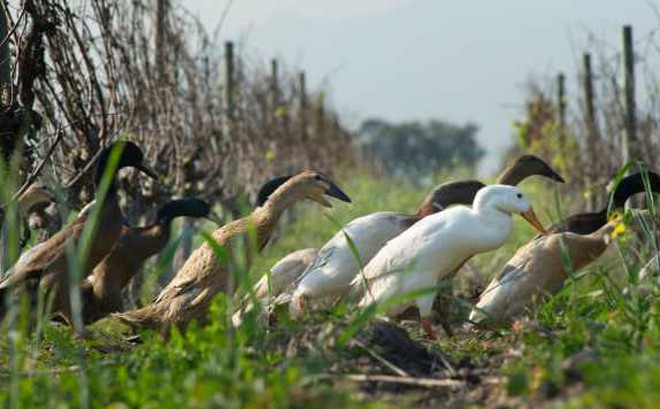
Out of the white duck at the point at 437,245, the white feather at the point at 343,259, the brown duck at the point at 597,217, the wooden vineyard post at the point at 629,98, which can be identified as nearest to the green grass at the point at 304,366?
the white duck at the point at 437,245

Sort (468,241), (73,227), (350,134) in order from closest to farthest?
(468,241)
(73,227)
(350,134)

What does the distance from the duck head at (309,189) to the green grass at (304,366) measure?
225 centimetres

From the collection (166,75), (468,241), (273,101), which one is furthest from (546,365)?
(273,101)

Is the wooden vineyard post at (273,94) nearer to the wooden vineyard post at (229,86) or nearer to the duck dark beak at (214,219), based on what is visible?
the wooden vineyard post at (229,86)

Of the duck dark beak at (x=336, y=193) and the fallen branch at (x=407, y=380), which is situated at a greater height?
the duck dark beak at (x=336, y=193)

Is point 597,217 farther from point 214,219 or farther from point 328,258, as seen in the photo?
point 214,219

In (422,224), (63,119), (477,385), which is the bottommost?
(477,385)

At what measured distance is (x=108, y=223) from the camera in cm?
911

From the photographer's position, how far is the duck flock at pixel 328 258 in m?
7.56

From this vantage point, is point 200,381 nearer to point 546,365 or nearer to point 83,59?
point 546,365

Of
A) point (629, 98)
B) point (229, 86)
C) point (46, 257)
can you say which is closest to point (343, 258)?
point (46, 257)

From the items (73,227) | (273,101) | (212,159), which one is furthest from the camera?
(273,101)

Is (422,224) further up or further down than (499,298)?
further up

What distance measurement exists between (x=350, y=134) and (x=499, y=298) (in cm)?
2559
